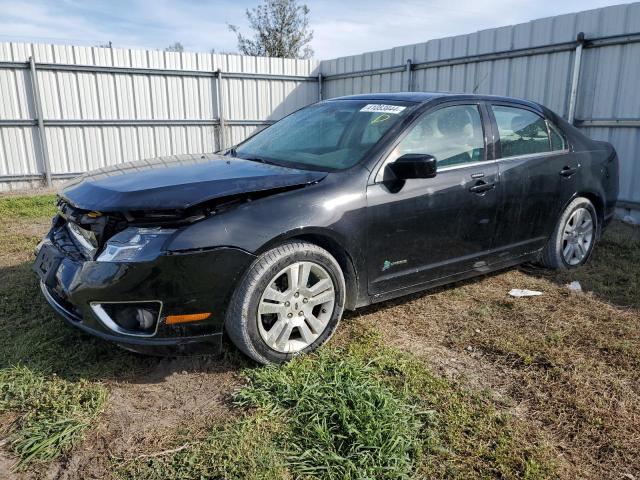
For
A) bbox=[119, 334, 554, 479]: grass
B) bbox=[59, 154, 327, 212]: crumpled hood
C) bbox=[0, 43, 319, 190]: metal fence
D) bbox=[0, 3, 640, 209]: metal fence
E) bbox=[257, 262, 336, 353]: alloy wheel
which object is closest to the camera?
bbox=[119, 334, 554, 479]: grass

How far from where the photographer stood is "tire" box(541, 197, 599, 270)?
447 cm

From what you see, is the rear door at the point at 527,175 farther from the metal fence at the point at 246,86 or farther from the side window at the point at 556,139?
the metal fence at the point at 246,86

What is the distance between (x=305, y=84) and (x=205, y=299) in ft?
35.3

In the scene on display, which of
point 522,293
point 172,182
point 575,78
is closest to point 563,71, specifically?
point 575,78

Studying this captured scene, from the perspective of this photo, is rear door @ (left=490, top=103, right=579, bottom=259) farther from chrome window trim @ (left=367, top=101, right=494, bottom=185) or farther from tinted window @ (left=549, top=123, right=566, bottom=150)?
chrome window trim @ (left=367, top=101, right=494, bottom=185)

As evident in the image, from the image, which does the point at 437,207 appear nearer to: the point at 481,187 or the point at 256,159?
the point at 481,187

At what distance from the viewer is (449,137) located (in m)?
3.61

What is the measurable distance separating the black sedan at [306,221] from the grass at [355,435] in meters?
0.37

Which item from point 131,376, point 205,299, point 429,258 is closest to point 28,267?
point 131,376

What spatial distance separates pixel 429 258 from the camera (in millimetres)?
3441

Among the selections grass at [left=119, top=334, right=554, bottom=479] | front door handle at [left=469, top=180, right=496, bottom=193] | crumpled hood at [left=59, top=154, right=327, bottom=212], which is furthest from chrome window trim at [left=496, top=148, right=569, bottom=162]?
grass at [left=119, top=334, right=554, bottom=479]

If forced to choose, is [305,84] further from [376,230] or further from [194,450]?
[194,450]

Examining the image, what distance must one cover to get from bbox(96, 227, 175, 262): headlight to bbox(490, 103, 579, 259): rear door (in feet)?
8.29

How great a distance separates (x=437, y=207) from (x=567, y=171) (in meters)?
1.67
